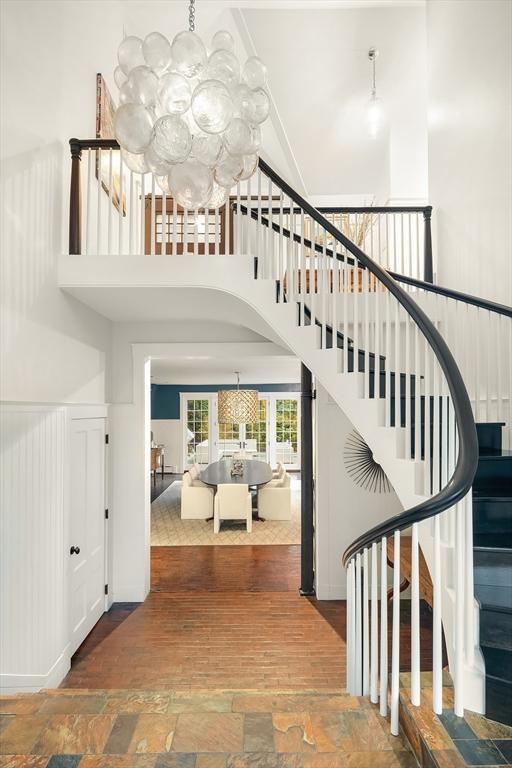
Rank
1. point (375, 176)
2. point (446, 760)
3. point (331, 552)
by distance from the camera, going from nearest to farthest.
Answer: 1. point (446, 760)
2. point (331, 552)
3. point (375, 176)

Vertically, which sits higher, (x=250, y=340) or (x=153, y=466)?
(x=250, y=340)

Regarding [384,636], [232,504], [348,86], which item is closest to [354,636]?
[384,636]

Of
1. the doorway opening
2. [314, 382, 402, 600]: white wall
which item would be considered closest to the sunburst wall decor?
[314, 382, 402, 600]: white wall

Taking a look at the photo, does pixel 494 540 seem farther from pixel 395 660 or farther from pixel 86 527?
pixel 86 527

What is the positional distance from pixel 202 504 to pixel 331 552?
3.41 metres

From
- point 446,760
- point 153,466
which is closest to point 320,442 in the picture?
point 446,760

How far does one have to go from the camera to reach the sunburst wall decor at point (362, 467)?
14.7ft

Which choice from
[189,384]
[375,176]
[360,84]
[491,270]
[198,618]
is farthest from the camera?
[189,384]

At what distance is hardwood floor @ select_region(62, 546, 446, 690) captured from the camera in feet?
10.4

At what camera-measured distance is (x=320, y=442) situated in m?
4.50

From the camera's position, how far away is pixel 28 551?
2.89 meters

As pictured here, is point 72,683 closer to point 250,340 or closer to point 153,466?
point 250,340

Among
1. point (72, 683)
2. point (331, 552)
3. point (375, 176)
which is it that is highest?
point (375, 176)

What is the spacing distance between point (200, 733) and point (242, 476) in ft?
18.9
